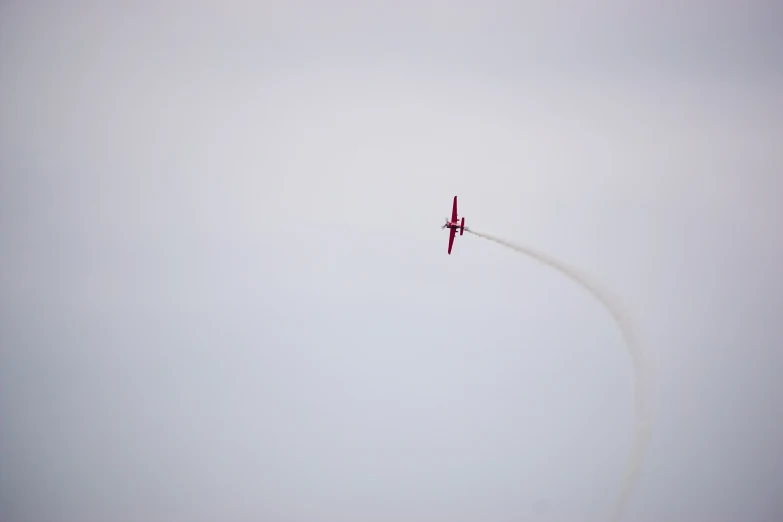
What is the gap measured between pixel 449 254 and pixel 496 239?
3596 millimetres

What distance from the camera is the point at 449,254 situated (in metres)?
71.8

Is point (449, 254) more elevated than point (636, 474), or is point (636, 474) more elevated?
point (449, 254)

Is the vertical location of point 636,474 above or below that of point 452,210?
below

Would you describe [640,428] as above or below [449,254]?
below

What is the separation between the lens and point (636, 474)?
7006 cm

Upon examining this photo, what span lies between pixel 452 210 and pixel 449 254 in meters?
3.55

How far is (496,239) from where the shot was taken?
70375 millimetres

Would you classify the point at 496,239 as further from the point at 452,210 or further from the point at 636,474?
the point at 636,474

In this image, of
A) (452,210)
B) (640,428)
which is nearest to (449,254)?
(452,210)

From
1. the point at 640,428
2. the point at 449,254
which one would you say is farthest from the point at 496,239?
the point at 640,428

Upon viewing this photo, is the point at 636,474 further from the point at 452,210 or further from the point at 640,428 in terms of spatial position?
the point at 452,210

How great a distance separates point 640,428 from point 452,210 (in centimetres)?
1987

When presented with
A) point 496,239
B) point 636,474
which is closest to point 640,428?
point 636,474

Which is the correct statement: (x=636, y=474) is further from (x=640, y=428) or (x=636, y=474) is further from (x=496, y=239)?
(x=496, y=239)
